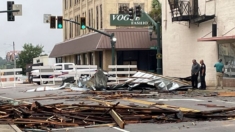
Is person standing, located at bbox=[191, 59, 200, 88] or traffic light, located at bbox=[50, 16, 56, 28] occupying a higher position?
traffic light, located at bbox=[50, 16, 56, 28]

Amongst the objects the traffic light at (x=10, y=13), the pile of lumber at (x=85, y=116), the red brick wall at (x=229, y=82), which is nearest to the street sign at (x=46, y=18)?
the traffic light at (x=10, y=13)

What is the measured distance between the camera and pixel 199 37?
32.8 meters

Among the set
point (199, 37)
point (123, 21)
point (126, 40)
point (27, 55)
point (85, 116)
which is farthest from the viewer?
point (27, 55)

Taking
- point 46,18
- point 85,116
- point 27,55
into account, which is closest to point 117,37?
point 46,18

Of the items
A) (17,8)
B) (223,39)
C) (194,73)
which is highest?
(17,8)

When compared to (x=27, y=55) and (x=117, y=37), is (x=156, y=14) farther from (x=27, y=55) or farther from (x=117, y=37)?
(x=27, y=55)

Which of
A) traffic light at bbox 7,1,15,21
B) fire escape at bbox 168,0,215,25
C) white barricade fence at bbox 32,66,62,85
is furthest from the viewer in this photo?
white barricade fence at bbox 32,66,62,85

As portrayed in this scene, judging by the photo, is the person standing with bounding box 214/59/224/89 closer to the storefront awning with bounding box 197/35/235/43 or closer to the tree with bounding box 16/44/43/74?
the storefront awning with bounding box 197/35/235/43

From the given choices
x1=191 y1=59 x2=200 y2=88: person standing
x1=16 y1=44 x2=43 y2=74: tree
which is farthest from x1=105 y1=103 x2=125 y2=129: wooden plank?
x1=16 y1=44 x2=43 y2=74: tree

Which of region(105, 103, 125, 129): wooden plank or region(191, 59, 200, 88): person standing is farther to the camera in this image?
region(191, 59, 200, 88): person standing

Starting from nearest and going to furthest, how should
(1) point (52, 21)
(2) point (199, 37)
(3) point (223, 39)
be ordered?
1. (3) point (223, 39)
2. (2) point (199, 37)
3. (1) point (52, 21)

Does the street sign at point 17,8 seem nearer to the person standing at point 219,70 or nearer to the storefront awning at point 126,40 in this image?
the person standing at point 219,70

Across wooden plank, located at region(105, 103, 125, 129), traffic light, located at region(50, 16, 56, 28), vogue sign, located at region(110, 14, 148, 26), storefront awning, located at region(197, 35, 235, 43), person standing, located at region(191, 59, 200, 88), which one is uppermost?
vogue sign, located at region(110, 14, 148, 26)

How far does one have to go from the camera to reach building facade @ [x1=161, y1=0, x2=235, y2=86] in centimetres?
2956
